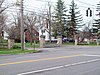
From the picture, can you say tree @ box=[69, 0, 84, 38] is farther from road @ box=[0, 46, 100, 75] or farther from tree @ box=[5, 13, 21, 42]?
road @ box=[0, 46, 100, 75]

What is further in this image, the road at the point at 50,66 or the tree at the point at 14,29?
the tree at the point at 14,29

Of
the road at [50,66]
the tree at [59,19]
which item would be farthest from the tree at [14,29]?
the road at [50,66]

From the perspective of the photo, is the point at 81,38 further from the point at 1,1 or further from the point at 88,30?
the point at 1,1

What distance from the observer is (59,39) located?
55625mm

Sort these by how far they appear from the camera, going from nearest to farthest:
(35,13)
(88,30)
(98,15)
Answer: (35,13) → (98,15) → (88,30)

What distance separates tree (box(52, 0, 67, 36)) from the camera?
72.4 m

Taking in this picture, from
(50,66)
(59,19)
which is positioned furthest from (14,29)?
(50,66)

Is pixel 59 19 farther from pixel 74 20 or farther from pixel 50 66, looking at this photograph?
pixel 50 66

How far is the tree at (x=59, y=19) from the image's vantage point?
72.4m

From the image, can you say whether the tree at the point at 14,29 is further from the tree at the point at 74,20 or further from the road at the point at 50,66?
the road at the point at 50,66

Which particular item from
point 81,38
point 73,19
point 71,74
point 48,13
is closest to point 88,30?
point 81,38

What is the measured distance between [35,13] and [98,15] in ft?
79.1

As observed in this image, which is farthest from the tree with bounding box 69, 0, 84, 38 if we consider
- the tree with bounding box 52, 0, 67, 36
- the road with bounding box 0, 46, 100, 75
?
the road with bounding box 0, 46, 100, 75

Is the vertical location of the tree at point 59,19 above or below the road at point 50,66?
above
